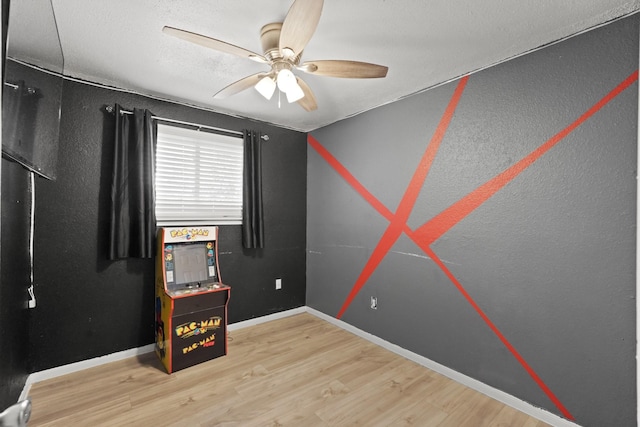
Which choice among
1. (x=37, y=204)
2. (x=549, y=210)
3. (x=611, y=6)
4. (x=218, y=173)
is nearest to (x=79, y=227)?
(x=37, y=204)

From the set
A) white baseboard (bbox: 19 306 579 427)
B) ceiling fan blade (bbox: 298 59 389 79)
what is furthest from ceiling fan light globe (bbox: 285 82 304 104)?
white baseboard (bbox: 19 306 579 427)

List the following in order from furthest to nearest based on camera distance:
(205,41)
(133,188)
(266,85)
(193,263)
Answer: (193,263) → (133,188) → (266,85) → (205,41)


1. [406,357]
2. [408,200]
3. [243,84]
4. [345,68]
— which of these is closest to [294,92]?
[345,68]

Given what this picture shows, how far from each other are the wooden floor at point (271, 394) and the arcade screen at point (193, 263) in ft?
2.49

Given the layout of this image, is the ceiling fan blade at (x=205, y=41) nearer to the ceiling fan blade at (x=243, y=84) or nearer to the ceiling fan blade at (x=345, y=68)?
the ceiling fan blade at (x=243, y=84)

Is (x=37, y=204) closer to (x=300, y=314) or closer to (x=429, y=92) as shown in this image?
(x=300, y=314)

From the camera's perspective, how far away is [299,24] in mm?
1535

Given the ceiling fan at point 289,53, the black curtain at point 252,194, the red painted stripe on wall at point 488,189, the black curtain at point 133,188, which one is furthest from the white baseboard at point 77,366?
the red painted stripe on wall at point 488,189

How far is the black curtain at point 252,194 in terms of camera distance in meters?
3.48

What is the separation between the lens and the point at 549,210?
2025 mm

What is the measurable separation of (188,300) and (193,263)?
0.40 m

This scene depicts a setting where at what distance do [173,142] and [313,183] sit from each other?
173cm

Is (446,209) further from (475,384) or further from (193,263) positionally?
(193,263)

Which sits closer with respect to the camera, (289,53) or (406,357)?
(289,53)
